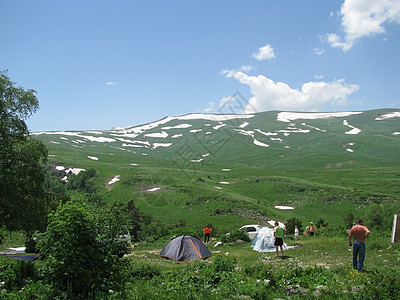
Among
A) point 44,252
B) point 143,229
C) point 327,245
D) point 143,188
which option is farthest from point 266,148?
point 44,252

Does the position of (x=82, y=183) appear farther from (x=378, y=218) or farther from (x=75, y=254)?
(x=75, y=254)

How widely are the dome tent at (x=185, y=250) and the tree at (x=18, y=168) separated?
9673 millimetres

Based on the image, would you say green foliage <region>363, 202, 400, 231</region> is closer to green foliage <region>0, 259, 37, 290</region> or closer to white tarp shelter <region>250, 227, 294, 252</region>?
white tarp shelter <region>250, 227, 294, 252</region>

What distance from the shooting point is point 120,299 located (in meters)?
8.55

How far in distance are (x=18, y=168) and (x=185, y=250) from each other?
12553 mm

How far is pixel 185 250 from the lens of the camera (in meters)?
19.3

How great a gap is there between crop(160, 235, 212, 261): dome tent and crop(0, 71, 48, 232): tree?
967 cm

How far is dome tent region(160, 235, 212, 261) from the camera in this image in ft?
62.3

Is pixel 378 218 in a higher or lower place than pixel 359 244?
lower

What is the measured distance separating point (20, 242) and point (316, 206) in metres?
47.7

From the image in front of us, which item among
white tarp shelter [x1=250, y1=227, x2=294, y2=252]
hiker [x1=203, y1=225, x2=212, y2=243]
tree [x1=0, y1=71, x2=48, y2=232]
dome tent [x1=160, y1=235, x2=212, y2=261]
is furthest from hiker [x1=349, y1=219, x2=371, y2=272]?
tree [x1=0, y1=71, x2=48, y2=232]

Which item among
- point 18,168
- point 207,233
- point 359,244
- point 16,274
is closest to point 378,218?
point 207,233

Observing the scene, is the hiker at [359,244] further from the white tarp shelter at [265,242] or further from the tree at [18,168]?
the tree at [18,168]

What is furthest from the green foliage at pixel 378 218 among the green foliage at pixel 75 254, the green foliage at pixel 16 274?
the green foliage at pixel 16 274
